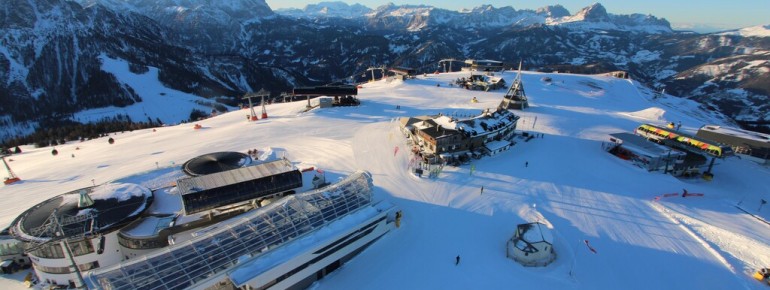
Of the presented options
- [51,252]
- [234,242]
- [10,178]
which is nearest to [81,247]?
[51,252]

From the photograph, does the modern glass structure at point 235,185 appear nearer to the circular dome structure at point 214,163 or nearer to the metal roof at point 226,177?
the metal roof at point 226,177

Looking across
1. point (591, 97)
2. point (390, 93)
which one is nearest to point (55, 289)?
point (390, 93)

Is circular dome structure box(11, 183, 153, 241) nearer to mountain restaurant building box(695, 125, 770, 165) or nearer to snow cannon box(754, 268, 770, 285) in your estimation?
snow cannon box(754, 268, 770, 285)

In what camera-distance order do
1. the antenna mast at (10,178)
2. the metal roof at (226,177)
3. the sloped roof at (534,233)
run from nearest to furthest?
the sloped roof at (534,233) → the metal roof at (226,177) → the antenna mast at (10,178)

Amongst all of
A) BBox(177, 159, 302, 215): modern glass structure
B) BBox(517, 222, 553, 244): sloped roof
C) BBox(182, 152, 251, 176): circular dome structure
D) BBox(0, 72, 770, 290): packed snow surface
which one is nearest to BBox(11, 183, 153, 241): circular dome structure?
BBox(177, 159, 302, 215): modern glass structure

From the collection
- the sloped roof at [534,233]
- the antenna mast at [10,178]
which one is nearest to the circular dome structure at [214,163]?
the antenna mast at [10,178]

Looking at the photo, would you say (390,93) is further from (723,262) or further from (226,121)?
(723,262)
